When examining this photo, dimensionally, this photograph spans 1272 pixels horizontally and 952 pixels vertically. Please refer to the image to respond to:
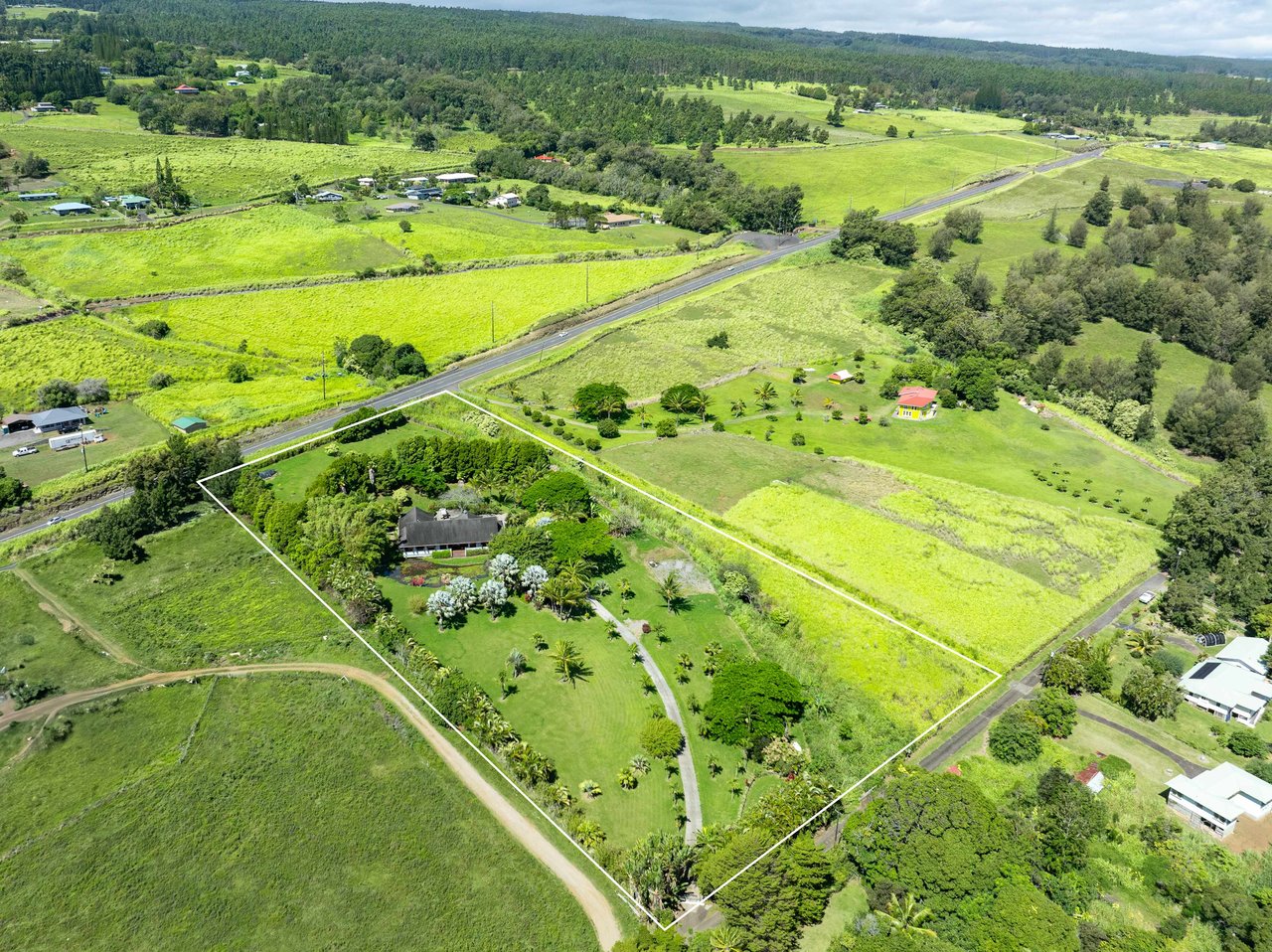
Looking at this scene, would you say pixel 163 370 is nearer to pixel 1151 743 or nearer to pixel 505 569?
pixel 505 569

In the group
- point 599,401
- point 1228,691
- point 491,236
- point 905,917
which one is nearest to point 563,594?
point 905,917

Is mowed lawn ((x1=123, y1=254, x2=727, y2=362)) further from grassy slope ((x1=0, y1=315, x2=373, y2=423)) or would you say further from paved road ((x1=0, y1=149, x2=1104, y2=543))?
grassy slope ((x1=0, y1=315, x2=373, y2=423))

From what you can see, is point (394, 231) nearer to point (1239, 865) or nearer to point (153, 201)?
point (153, 201)

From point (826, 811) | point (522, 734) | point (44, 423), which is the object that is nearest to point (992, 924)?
point (826, 811)

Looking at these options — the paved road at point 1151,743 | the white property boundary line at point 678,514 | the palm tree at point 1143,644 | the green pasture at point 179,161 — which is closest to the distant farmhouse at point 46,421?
the white property boundary line at point 678,514

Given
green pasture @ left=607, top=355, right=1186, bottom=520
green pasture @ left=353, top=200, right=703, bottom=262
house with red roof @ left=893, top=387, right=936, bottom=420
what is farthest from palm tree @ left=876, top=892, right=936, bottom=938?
green pasture @ left=353, top=200, right=703, bottom=262

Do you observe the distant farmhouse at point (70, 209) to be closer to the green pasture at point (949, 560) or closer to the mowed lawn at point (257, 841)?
the mowed lawn at point (257, 841)
